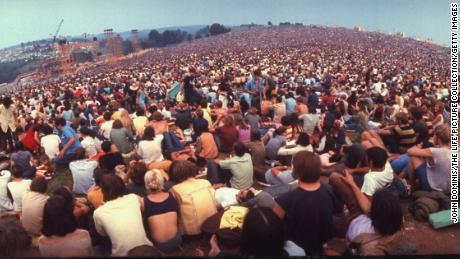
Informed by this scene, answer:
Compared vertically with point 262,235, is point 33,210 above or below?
below

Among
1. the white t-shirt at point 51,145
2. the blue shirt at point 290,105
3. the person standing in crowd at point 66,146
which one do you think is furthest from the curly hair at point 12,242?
the blue shirt at point 290,105

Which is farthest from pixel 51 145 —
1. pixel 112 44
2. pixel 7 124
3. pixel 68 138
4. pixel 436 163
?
pixel 112 44

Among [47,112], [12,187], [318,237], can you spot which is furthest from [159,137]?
[47,112]

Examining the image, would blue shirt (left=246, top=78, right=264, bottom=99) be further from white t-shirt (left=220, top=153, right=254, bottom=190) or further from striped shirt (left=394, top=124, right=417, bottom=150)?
white t-shirt (left=220, top=153, right=254, bottom=190)

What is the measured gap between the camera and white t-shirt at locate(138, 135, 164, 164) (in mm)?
7184

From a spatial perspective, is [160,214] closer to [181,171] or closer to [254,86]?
[181,171]

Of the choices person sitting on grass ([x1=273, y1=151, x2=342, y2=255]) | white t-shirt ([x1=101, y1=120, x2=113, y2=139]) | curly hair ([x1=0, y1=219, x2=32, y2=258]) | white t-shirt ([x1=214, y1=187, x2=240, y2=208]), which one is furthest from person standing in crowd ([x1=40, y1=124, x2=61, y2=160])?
person sitting on grass ([x1=273, y1=151, x2=342, y2=255])

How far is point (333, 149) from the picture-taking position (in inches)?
291

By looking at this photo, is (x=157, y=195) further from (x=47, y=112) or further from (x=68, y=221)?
(x=47, y=112)

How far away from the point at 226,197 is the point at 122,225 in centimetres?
160

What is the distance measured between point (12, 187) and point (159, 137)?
2.61 metres

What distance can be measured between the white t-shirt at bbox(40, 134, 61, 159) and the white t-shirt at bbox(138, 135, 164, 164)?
2394mm

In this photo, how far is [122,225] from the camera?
4102mm

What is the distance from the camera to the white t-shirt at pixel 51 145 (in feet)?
27.7
